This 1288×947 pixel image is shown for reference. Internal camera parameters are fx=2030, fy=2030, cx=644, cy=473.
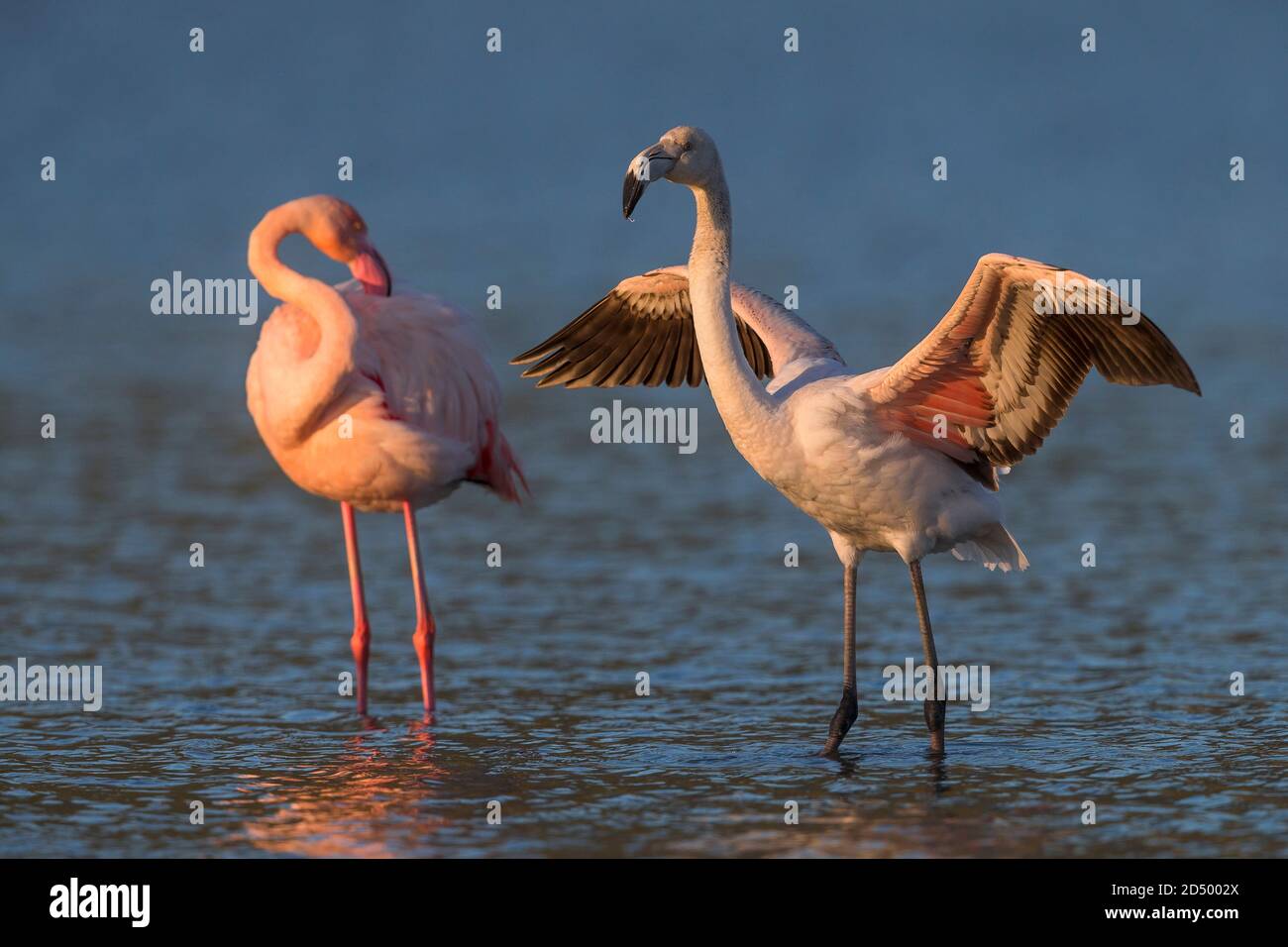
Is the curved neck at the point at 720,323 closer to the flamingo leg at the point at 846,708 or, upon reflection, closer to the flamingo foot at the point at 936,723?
the flamingo leg at the point at 846,708

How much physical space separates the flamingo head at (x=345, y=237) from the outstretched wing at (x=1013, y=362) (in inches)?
95.2

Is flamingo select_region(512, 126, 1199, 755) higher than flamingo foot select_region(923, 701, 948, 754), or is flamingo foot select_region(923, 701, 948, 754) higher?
flamingo select_region(512, 126, 1199, 755)

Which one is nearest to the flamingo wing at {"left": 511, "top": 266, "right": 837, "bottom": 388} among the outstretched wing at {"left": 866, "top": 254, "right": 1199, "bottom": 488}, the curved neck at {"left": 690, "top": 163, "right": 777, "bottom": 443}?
the curved neck at {"left": 690, "top": 163, "right": 777, "bottom": 443}

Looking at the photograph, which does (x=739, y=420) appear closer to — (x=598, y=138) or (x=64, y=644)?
(x=64, y=644)

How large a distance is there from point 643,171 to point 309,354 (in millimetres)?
2017

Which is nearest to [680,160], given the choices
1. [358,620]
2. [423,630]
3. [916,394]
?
[916,394]

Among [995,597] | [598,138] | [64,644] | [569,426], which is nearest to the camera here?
[64,644]

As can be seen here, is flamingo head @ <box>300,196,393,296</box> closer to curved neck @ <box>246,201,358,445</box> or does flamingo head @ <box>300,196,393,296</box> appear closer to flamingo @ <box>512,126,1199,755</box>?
curved neck @ <box>246,201,358,445</box>

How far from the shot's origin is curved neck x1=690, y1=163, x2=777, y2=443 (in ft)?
25.2

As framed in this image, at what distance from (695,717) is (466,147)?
26841 mm

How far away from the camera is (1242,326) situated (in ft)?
70.5

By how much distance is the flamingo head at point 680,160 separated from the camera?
7469 millimetres

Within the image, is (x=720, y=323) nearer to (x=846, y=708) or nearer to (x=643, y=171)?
(x=643, y=171)

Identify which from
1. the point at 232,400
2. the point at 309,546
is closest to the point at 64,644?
the point at 309,546
